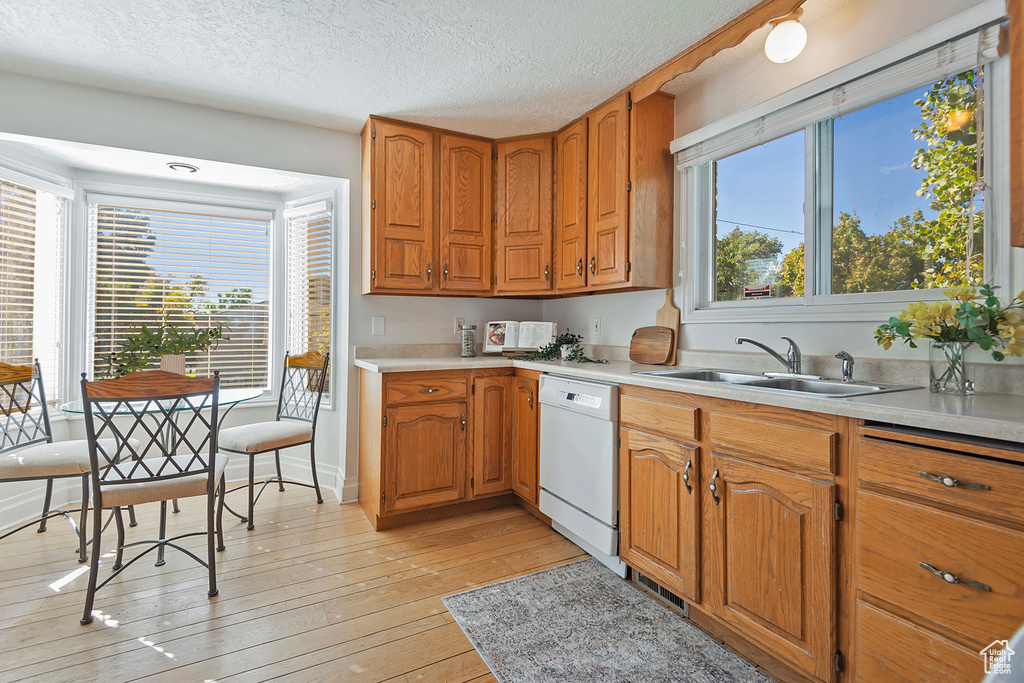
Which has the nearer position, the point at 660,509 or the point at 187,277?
the point at 660,509

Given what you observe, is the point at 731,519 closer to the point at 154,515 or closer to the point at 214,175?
the point at 154,515

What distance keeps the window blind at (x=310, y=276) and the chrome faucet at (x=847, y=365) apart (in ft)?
10.4

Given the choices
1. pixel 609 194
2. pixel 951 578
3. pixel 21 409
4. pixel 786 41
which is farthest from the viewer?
pixel 609 194

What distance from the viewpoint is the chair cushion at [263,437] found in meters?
2.82

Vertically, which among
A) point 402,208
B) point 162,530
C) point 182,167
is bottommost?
point 162,530

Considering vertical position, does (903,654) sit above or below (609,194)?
below

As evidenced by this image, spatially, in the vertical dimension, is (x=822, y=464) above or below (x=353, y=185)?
below

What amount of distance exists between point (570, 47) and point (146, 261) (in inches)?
130

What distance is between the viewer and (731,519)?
1689mm

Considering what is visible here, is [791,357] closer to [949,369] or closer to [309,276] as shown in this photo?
[949,369]

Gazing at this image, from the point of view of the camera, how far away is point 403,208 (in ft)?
10.1

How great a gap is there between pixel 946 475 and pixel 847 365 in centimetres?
76

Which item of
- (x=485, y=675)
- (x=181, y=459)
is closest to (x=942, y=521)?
(x=485, y=675)

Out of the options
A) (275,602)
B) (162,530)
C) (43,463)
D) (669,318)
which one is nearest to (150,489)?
(162,530)
